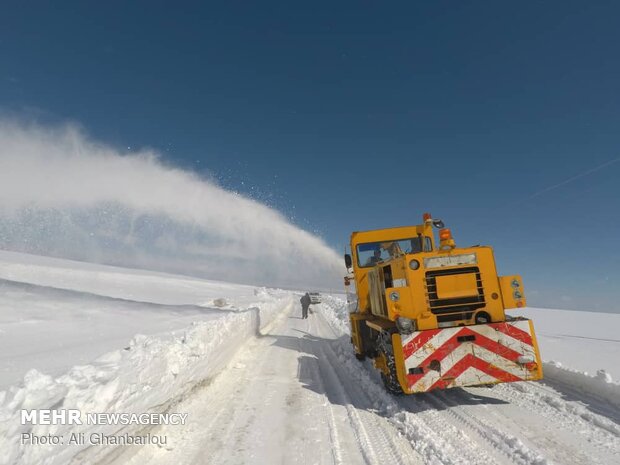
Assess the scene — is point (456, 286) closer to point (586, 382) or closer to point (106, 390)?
point (586, 382)

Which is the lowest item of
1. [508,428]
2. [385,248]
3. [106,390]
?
[508,428]

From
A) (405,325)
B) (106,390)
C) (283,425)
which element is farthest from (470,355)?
(106,390)

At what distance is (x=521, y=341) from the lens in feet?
15.9

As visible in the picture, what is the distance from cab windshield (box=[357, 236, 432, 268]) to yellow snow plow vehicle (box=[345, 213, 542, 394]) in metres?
1.38

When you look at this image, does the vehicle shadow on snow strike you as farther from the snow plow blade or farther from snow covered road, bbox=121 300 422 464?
the snow plow blade

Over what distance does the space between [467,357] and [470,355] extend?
53 mm

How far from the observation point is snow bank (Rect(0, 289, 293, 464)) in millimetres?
2740

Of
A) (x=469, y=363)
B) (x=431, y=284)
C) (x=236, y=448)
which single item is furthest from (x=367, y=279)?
(x=236, y=448)

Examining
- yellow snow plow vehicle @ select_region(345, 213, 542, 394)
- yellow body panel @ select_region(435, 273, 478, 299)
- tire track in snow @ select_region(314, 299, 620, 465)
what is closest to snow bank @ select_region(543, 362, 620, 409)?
tire track in snow @ select_region(314, 299, 620, 465)

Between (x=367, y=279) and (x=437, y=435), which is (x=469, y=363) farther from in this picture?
(x=367, y=279)

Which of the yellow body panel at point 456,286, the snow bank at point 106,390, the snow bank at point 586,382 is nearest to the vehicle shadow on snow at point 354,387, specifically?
the snow bank at point 586,382

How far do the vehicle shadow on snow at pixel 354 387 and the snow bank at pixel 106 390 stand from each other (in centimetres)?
222

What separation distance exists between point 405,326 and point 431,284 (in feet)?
2.74

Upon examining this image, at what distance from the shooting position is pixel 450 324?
5266 mm
